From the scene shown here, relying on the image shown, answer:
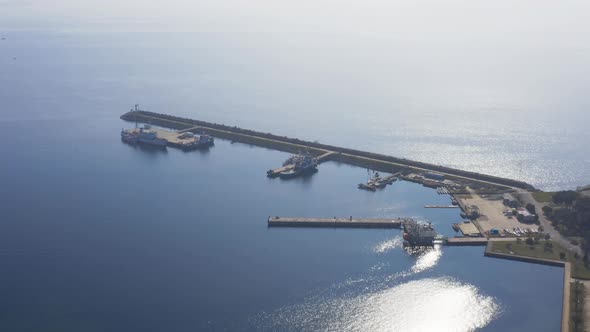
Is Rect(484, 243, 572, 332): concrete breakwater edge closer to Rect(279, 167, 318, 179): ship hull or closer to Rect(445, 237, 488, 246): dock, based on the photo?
Rect(445, 237, 488, 246): dock

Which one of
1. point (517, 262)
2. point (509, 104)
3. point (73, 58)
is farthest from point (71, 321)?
point (73, 58)

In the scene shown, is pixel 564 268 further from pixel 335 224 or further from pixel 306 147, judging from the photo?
pixel 306 147

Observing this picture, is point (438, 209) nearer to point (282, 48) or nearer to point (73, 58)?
point (73, 58)

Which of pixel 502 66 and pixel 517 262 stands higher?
pixel 502 66

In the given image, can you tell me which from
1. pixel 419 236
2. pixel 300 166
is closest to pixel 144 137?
pixel 300 166

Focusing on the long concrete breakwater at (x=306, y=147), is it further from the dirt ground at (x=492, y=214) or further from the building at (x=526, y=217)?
the building at (x=526, y=217)

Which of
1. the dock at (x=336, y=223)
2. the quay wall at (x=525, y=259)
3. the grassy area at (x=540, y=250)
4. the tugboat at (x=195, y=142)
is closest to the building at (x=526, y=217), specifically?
the grassy area at (x=540, y=250)
